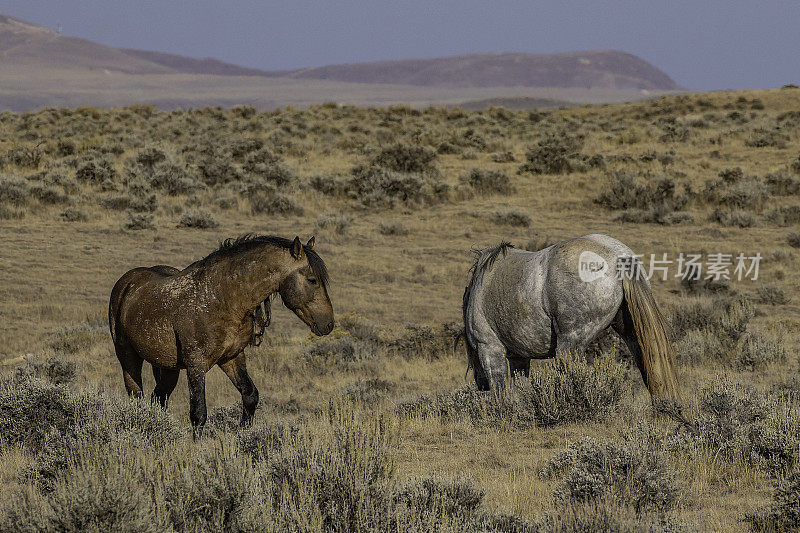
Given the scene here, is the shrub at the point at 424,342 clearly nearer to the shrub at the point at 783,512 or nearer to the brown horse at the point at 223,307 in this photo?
the brown horse at the point at 223,307

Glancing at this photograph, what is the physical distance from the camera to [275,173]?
25.1 metres

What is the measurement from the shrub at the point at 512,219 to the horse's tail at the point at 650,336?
45.4 ft

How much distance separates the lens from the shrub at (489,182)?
24.4 metres

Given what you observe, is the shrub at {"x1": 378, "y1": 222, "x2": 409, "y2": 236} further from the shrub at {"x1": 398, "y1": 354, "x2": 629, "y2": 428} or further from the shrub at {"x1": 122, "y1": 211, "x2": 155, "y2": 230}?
the shrub at {"x1": 398, "y1": 354, "x2": 629, "y2": 428}

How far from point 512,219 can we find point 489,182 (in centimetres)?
445

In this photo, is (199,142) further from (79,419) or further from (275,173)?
(79,419)

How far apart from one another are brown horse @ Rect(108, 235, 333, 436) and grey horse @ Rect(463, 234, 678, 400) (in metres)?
1.61

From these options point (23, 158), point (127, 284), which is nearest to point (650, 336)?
point (127, 284)

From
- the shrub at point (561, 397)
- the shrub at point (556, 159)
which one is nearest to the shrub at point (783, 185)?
the shrub at point (556, 159)

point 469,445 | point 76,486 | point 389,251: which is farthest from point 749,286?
point 76,486

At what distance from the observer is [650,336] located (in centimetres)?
643

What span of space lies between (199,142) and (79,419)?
28.6 m

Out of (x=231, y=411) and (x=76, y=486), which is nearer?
(x=76, y=486)

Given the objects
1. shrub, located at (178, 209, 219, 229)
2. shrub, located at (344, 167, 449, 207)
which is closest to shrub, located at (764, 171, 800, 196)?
shrub, located at (344, 167, 449, 207)
